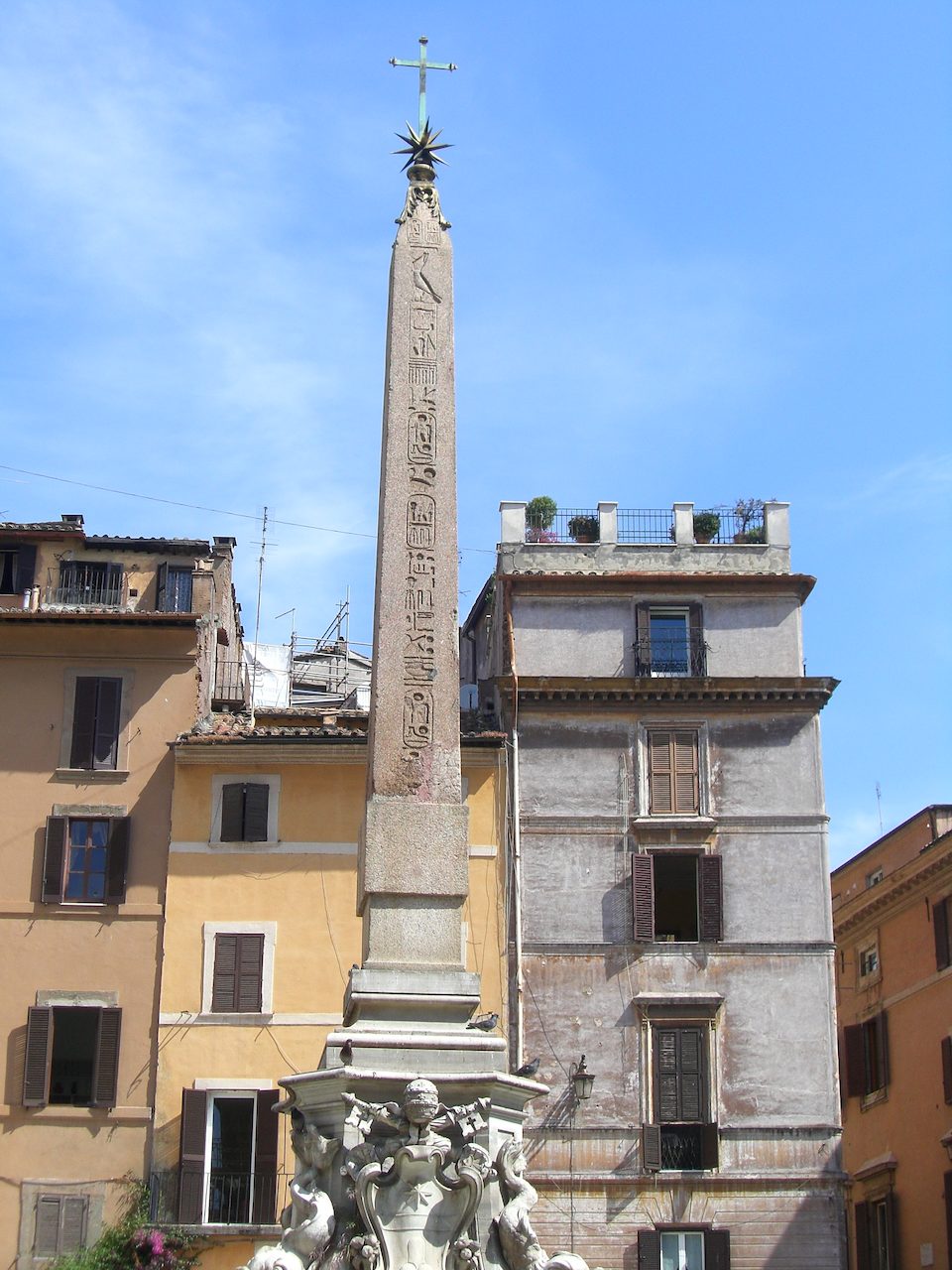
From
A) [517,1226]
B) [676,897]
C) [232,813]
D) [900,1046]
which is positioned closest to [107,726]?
[232,813]

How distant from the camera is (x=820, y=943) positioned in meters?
26.0

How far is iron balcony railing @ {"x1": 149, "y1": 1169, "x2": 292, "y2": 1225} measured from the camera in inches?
923

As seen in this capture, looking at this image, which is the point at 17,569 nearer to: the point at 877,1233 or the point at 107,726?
the point at 107,726

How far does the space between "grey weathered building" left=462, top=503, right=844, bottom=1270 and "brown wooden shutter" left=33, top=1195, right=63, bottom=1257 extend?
599 cm

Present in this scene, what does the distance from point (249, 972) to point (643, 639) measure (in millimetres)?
7370

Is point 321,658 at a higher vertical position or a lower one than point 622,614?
higher

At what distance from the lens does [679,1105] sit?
25.0 meters

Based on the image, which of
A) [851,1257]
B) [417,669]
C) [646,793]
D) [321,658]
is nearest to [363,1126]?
[417,669]

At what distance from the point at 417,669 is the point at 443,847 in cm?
115

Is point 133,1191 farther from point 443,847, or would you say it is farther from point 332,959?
point 443,847

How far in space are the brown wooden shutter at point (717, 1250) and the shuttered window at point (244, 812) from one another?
7.72m

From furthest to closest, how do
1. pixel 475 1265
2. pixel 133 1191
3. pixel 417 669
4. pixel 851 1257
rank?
pixel 851 1257, pixel 133 1191, pixel 417 669, pixel 475 1265

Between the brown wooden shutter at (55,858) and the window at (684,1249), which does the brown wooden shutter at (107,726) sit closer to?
the brown wooden shutter at (55,858)

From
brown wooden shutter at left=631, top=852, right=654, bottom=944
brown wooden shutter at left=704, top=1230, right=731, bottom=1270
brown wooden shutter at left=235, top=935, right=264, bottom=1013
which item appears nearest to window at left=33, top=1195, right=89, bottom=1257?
brown wooden shutter at left=235, top=935, right=264, bottom=1013
